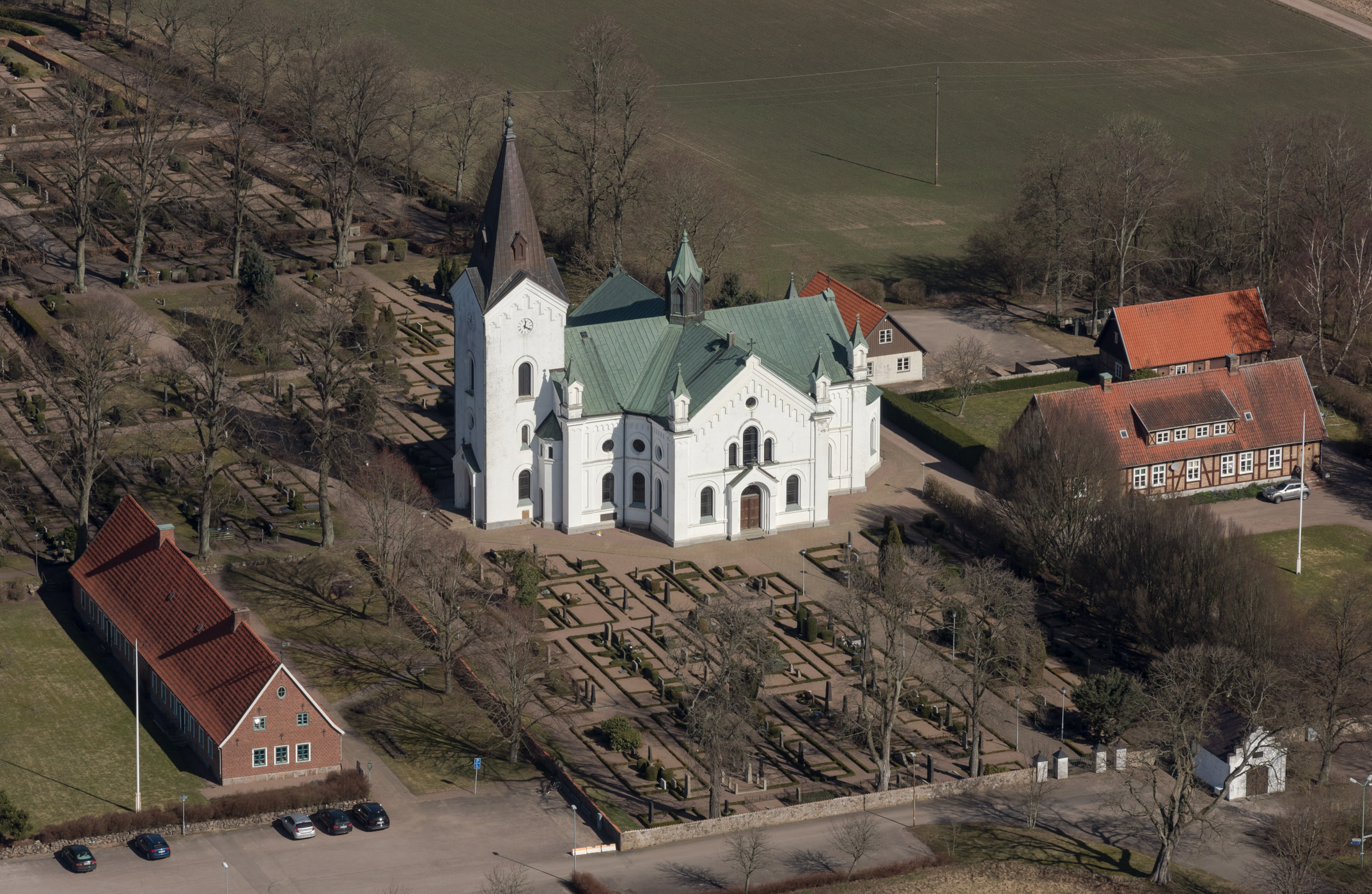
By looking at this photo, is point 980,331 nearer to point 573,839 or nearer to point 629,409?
point 629,409

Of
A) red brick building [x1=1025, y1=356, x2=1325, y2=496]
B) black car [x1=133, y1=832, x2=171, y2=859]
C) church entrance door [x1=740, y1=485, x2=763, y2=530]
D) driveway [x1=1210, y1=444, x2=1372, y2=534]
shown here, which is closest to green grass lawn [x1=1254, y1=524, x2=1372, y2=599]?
driveway [x1=1210, y1=444, x2=1372, y2=534]

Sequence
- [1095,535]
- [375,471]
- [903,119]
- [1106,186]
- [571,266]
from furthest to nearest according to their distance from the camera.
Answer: [903,119]
[571,266]
[1106,186]
[375,471]
[1095,535]

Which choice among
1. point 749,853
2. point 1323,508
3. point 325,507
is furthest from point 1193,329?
point 749,853

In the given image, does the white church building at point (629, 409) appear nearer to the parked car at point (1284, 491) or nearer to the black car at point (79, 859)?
the parked car at point (1284, 491)

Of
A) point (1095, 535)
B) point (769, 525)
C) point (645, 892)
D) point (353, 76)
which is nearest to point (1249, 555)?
point (1095, 535)

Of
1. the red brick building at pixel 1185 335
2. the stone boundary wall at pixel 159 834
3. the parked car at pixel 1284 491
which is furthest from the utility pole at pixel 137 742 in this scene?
the red brick building at pixel 1185 335

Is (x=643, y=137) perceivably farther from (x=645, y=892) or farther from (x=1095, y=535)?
(x=645, y=892)
